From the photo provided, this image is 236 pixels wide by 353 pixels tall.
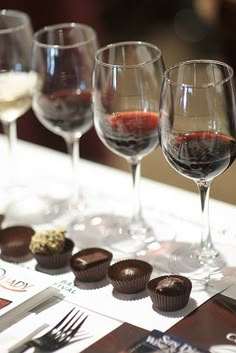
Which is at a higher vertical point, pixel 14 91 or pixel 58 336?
pixel 14 91

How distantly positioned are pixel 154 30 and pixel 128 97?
9.66 ft

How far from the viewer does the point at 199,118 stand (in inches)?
39.2

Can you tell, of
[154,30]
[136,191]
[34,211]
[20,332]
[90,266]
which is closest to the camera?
[20,332]

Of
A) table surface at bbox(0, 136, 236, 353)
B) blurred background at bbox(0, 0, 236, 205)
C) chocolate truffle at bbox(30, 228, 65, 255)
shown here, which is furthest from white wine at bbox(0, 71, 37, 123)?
blurred background at bbox(0, 0, 236, 205)

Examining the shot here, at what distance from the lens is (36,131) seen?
2.27 m

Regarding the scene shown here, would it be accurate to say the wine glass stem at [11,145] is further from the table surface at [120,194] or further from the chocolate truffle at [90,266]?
the chocolate truffle at [90,266]

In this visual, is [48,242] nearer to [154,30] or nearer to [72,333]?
[72,333]

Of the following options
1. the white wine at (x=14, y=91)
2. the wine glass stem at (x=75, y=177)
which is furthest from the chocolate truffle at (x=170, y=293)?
the white wine at (x=14, y=91)

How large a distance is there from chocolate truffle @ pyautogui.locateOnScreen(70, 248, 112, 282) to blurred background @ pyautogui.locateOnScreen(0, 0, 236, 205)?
1.25ft

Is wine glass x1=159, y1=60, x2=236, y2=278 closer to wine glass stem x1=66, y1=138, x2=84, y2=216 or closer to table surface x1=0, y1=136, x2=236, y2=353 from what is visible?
table surface x1=0, y1=136, x2=236, y2=353

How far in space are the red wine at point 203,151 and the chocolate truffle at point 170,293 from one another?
14cm

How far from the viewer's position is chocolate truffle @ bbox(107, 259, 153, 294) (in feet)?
3.33

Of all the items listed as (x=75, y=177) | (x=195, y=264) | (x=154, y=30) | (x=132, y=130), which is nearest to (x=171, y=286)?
(x=195, y=264)

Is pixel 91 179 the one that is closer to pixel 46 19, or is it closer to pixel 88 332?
pixel 88 332
